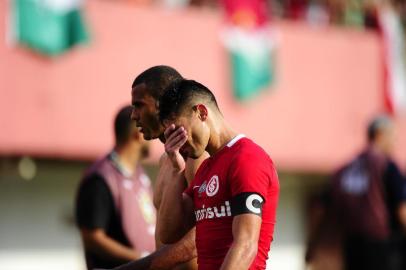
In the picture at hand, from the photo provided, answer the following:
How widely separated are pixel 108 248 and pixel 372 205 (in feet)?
14.6

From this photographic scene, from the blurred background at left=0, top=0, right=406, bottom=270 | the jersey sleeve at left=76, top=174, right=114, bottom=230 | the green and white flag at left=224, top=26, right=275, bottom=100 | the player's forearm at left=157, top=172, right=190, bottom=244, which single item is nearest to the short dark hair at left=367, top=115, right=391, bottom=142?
the blurred background at left=0, top=0, right=406, bottom=270

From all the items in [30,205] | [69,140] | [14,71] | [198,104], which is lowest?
[30,205]

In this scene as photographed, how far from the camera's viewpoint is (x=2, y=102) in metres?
13.0

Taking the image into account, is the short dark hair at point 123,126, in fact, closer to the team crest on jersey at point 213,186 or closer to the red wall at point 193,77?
the team crest on jersey at point 213,186

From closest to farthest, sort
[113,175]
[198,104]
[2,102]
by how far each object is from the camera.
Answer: [198,104] → [113,175] → [2,102]

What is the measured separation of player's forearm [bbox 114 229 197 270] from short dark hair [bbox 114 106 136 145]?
213cm

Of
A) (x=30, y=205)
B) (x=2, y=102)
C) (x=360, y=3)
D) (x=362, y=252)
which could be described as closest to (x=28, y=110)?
(x=2, y=102)

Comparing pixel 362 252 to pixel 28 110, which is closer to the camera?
pixel 362 252

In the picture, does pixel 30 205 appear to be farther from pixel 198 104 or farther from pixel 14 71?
pixel 198 104

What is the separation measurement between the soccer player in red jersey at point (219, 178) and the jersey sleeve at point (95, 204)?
7.63ft

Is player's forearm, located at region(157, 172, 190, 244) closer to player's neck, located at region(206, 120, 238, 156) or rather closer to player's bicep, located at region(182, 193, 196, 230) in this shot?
player's bicep, located at region(182, 193, 196, 230)

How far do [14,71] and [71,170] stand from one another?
2.65 meters

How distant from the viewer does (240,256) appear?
199 inches

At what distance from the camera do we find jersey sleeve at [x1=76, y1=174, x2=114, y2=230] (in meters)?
7.91
